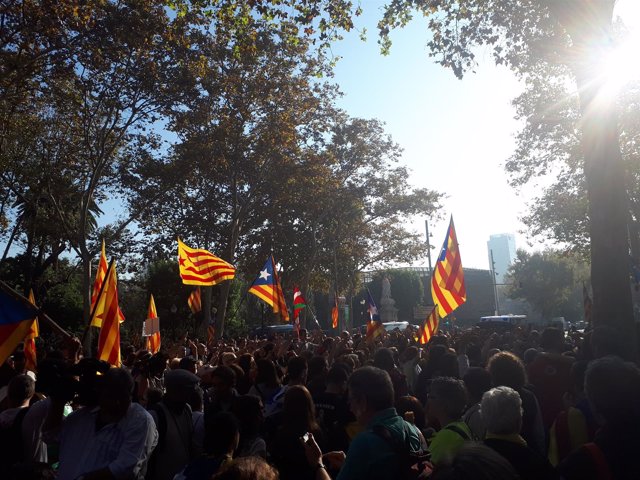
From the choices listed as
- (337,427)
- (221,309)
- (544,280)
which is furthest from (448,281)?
(544,280)

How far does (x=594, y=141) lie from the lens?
7684 mm

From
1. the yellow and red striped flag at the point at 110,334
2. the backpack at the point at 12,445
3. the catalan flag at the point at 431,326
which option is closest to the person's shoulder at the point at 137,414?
the backpack at the point at 12,445

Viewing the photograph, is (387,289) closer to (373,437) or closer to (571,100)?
(571,100)

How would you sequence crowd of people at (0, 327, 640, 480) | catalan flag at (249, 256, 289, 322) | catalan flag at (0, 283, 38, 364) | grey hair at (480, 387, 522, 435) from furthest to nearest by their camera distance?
catalan flag at (249, 256, 289, 322)
catalan flag at (0, 283, 38, 364)
grey hair at (480, 387, 522, 435)
crowd of people at (0, 327, 640, 480)

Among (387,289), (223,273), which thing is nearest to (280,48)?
(223,273)

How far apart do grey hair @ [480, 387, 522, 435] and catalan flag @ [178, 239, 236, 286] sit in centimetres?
969

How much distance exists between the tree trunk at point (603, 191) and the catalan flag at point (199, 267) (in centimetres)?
791

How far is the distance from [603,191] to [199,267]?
28.1 feet

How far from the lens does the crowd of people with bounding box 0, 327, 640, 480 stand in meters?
2.81

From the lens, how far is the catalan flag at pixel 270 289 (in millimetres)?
15641

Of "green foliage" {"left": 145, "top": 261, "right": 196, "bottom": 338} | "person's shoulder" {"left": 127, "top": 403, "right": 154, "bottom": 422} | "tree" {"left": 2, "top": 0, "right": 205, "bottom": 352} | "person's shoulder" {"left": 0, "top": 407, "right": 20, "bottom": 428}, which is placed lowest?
"person's shoulder" {"left": 0, "top": 407, "right": 20, "bottom": 428}

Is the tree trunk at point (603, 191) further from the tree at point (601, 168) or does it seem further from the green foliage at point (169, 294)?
the green foliage at point (169, 294)

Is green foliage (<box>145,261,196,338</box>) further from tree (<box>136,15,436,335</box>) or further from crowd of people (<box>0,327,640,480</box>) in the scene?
crowd of people (<box>0,327,640,480</box>)

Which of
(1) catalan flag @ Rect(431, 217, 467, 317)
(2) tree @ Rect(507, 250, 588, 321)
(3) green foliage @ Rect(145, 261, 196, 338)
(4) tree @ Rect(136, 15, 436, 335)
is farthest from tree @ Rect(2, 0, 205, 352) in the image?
(2) tree @ Rect(507, 250, 588, 321)
